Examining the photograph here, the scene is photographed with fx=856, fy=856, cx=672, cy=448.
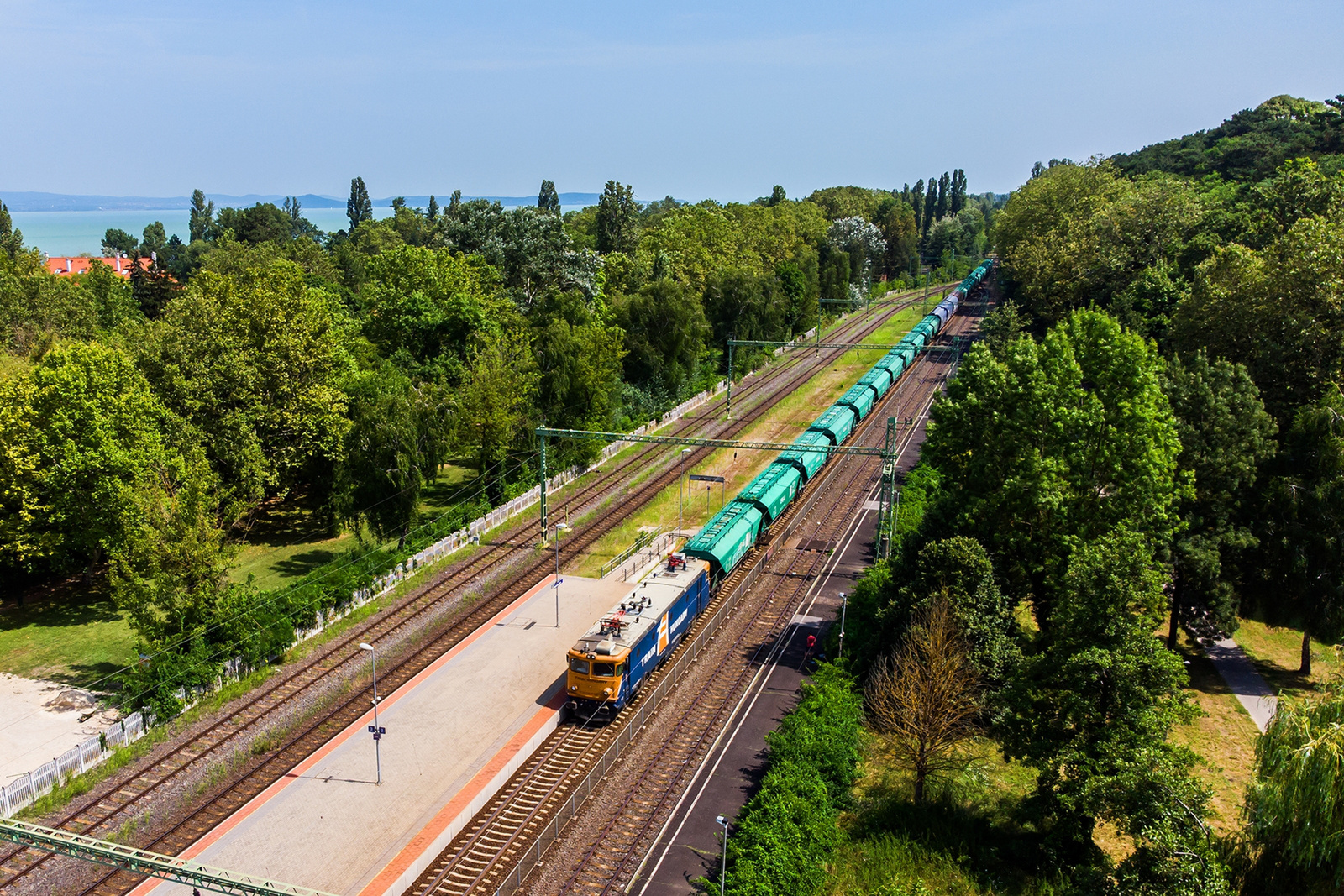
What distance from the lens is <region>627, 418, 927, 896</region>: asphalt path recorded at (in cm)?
2552

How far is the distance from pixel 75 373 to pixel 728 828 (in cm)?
3831

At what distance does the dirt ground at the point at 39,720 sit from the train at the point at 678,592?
18.4 metres

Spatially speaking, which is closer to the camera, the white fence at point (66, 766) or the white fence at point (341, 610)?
the white fence at point (66, 766)

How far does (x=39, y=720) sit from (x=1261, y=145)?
15737 centimetres

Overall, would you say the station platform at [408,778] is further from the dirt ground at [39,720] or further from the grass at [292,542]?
the grass at [292,542]

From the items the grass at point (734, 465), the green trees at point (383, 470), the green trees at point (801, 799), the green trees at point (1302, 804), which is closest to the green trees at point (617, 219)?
the grass at point (734, 465)

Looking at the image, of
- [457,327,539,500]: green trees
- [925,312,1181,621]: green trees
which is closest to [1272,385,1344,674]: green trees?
[925,312,1181,621]: green trees

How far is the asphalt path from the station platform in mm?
6454

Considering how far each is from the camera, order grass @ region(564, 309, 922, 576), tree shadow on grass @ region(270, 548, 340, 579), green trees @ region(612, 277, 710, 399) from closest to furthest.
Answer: tree shadow on grass @ region(270, 548, 340, 579) < grass @ region(564, 309, 922, 576) < green trees @ region(612, 277, 710, 399)

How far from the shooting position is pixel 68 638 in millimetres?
40719

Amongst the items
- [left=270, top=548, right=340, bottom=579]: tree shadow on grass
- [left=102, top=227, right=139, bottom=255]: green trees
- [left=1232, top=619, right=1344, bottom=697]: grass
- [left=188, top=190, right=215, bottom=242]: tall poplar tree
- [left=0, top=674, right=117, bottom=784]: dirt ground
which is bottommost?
[left=1232, top=619, right=1344, bottom=697]: grass

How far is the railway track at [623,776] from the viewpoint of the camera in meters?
25.4

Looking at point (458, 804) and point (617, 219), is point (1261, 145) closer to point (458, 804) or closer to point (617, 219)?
point (617, 219)

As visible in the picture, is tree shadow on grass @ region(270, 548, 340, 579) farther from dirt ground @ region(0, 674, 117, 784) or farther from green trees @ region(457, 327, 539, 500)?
dirt ground @ region(0, 674, 117, 784)
